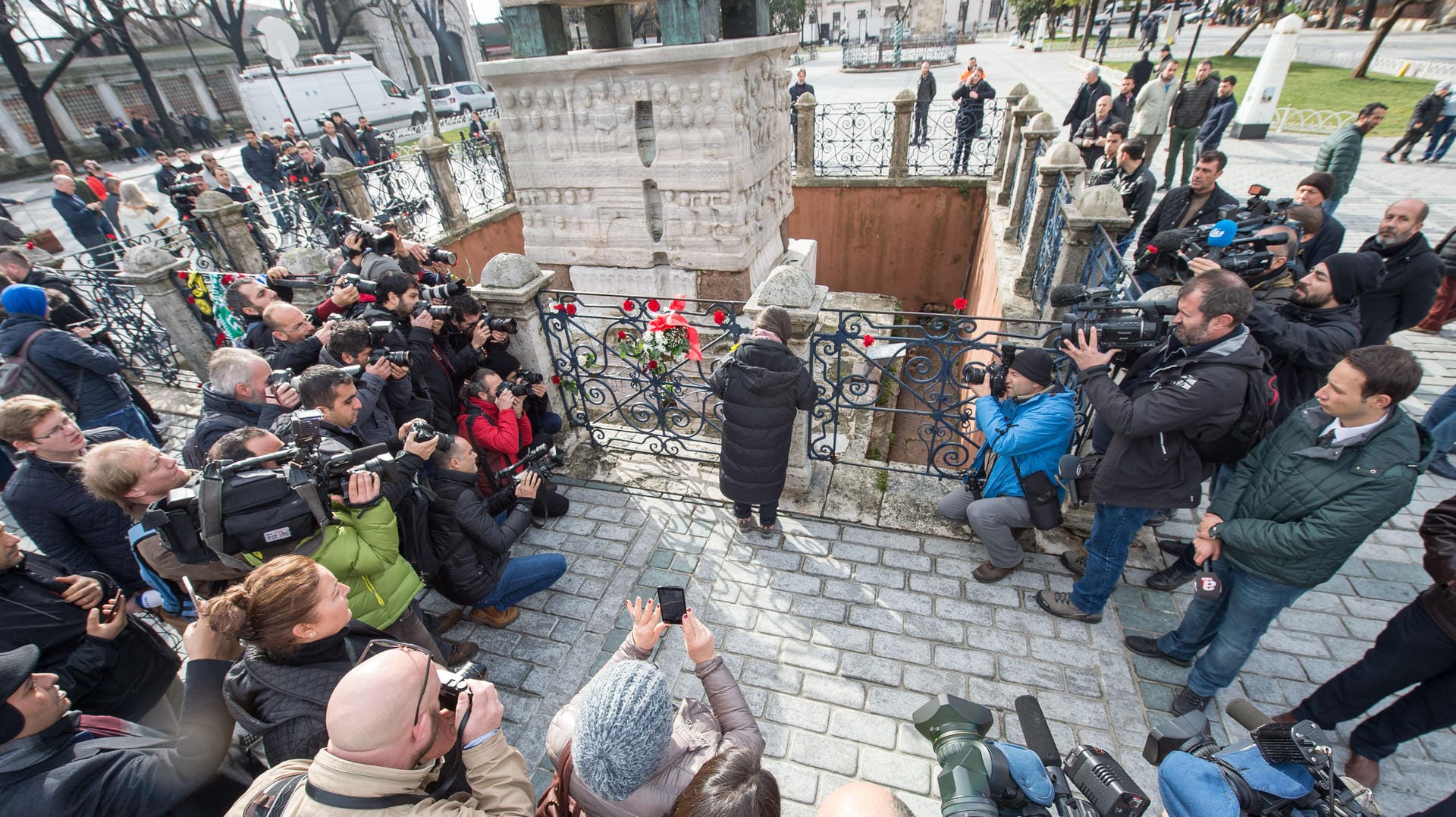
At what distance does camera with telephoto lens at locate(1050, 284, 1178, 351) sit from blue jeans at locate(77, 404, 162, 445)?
661cm

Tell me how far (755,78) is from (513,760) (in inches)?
266

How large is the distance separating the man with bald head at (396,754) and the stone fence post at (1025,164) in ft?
26.4

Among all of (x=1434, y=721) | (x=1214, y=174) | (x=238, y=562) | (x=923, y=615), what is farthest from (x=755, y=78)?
(x=1434, y=721)

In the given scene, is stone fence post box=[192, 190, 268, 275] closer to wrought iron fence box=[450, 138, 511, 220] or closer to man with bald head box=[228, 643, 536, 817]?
wrought iron fence box=[450, 138, 511, 220]

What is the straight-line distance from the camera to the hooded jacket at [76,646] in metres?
2.31

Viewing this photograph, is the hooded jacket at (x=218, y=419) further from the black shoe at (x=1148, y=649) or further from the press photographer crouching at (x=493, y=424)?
the black shoe at (x=1148, y=649)

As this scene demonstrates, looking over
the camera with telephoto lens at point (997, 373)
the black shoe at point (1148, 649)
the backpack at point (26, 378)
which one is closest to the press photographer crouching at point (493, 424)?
the camera with telephoto lens at point (997, 373)

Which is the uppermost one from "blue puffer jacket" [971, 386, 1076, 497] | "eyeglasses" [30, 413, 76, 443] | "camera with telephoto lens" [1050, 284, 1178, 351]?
"camera with telephoto lens" [1050, 284, 1178, 351]

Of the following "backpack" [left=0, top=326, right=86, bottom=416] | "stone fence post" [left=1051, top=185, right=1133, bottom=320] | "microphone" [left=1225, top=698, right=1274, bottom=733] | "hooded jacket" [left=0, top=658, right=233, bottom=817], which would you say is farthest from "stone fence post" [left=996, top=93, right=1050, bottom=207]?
"backpack" [left=0, top=326, right=86, bottom=416]

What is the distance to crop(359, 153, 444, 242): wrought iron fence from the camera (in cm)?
927

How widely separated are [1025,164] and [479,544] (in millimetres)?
8163

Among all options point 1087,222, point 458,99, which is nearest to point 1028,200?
point 1087,222

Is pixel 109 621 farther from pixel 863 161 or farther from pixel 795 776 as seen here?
pixel 863 161

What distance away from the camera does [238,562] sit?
2.47 m
